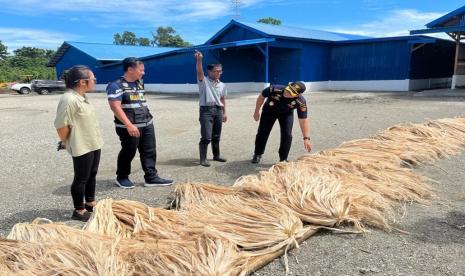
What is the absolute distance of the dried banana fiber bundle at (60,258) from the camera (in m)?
2.47

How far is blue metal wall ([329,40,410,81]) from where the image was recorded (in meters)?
21.7

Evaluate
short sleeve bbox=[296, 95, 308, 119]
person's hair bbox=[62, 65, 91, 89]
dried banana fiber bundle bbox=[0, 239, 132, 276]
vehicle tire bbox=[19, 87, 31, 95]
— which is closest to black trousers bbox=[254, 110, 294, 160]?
short sleeve bbox=[296, 95, 308, 119]

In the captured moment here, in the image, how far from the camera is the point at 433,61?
23562 mm

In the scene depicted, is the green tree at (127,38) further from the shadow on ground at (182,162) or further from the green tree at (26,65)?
the shadow on ground at (182,162)

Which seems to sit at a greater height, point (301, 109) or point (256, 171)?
point (301, 109)

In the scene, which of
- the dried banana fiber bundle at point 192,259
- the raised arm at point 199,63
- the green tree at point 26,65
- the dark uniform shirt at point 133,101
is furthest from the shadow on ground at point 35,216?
the green tree at point 26,65

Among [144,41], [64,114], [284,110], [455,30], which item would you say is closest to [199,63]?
[284,110]

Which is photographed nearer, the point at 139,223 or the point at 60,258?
the point at 60,258

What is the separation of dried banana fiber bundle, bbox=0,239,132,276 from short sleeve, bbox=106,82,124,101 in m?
1.93

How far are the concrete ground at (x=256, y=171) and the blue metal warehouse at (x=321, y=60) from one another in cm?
1152

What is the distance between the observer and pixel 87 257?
2602mm

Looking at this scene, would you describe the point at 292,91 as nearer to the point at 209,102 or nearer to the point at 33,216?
the point at 209,102

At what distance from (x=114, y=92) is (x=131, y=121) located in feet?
1.33

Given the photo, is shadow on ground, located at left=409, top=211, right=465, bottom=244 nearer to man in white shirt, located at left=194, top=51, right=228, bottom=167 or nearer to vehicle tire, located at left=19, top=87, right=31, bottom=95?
man in white shirt, located at left=194, top=51, right=228, bottom=167
